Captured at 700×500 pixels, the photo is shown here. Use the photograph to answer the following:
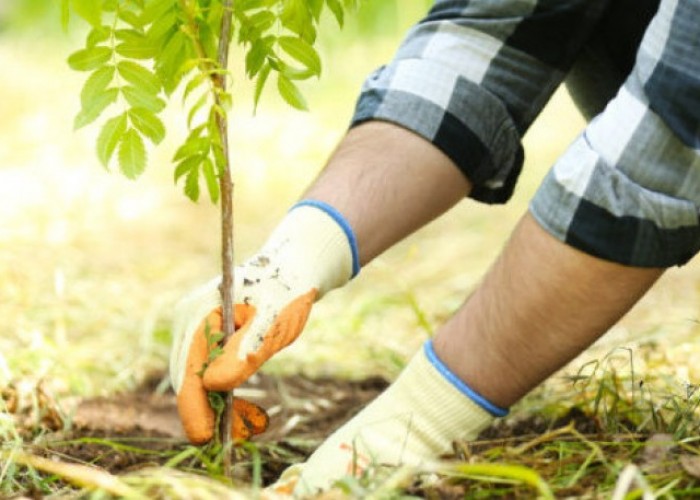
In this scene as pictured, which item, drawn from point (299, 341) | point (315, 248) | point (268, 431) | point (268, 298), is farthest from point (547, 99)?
point (299, 341)

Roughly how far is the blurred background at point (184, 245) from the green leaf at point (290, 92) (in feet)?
2.30

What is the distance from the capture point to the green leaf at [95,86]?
1.15m

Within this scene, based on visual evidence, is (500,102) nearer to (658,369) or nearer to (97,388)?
(658,369)

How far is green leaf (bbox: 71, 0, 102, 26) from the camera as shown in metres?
1.06

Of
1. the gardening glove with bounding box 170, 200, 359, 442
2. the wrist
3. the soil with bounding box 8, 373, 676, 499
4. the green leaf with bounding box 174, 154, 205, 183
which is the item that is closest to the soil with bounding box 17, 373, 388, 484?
the soil with bounding box 8, 373, 676, 499

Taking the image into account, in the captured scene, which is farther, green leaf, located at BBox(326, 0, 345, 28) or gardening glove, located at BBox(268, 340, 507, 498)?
gardening glove, located at BBox(268, 340, 507, 498)

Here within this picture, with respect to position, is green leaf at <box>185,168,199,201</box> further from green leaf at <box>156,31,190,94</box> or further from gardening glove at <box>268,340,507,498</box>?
gardening glove at <box>268,340,507,498</box>

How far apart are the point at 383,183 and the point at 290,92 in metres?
0.41

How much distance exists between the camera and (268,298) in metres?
1.44

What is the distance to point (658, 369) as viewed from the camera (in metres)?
1.84

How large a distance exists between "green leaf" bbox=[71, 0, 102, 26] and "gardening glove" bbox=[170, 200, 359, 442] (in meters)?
0.45

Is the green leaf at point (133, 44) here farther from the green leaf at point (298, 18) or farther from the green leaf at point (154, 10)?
the green leaf at point (298, 18)

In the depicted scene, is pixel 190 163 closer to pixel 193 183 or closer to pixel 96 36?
pixel 193 183

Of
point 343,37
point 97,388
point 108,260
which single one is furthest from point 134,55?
point 343,37
